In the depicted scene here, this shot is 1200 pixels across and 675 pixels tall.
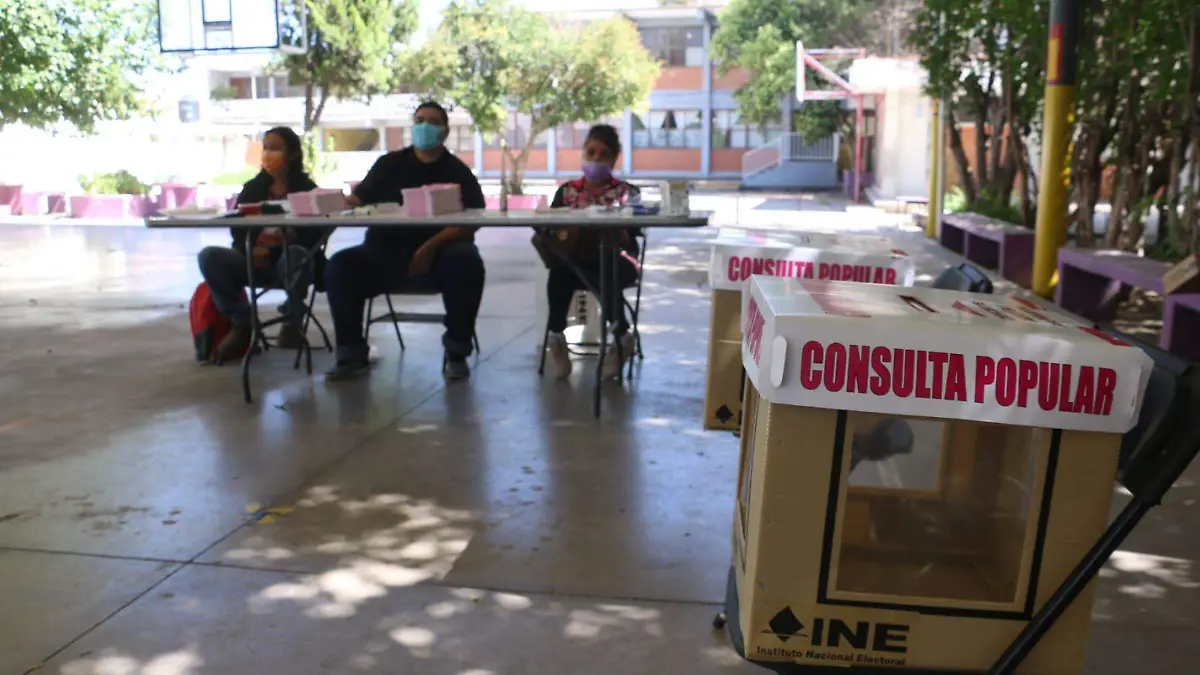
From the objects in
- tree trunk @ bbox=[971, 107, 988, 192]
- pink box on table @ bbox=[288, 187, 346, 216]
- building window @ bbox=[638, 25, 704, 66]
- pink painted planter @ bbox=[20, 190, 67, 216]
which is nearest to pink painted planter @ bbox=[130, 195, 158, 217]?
pink painted planter @ bbox=[20, 190, 67, 216]

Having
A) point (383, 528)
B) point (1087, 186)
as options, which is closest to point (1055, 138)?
point (1087, 186)

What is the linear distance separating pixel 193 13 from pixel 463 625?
45.9 feet

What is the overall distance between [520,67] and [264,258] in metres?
17.2

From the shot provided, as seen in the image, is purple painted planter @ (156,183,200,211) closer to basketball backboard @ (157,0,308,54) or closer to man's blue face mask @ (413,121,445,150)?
basketball backboard @ (157,0,308,54)

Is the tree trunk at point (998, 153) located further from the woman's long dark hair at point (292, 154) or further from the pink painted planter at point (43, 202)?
the pink painted planter at point (43, 202)

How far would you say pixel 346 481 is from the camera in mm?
3869

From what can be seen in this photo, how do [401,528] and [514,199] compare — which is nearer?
[401,528]

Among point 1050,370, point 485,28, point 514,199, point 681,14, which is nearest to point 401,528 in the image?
point 1050,370

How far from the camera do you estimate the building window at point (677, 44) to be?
129 feet

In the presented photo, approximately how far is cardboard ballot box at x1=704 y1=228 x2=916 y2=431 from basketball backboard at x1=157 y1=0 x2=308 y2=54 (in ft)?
40.3

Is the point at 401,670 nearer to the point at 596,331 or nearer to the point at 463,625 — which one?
the point at 463,625

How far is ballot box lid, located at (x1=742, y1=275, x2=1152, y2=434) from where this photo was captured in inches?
67.6

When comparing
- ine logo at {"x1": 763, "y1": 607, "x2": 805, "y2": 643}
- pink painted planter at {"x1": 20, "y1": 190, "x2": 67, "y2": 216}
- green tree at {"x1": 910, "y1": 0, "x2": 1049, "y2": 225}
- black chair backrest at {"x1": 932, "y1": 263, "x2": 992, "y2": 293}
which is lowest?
pink painted planter at {"x1": 20, "y1": 190, "x2": 67, "y2": 216}

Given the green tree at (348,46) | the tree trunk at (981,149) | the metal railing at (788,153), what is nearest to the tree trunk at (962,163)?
the tree trunk at (981,149)
